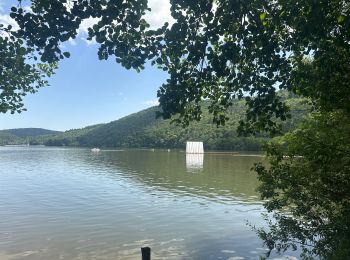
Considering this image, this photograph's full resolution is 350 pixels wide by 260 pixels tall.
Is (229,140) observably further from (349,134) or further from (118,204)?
(349,134)

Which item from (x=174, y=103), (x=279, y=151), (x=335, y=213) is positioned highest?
(x=174, y=103)

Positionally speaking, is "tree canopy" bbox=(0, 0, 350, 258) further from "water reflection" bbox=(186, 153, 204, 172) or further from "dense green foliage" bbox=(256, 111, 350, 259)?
"water reflection" bbox=(186, 153, 204, 172)

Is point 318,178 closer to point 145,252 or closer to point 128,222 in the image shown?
point 145,252

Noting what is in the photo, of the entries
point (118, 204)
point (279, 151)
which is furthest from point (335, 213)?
point (118, 204)

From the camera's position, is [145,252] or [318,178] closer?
[145,252]

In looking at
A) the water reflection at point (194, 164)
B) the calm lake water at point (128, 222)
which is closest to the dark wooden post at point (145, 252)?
the calm lake water at point (128, 222)

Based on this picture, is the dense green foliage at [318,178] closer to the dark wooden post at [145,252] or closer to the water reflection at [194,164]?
the dark wooden post at [145,252]

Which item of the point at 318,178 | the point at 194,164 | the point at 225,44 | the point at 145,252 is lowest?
the point at 194,164

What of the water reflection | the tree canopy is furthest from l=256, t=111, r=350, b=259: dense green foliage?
the water reflection

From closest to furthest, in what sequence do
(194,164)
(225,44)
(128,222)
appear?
1. (225,44)
2. (128,222)
3. (194,164)

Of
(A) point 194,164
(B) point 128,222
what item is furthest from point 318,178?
(A) point 194,164

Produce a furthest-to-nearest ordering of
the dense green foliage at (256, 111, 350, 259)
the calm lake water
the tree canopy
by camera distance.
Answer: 1. the calm lake water
2. the dense green foliage at (256, 111, 350, 259)
3. the tree canopy

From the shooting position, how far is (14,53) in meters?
9.38

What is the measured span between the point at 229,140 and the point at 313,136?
602ft
